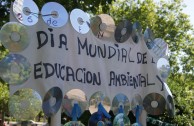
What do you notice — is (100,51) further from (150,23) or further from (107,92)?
(150,23)

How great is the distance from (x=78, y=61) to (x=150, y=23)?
13522mm

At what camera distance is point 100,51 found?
4055 millimetres

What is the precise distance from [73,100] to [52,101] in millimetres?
391

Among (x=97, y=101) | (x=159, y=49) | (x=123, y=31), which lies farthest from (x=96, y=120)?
(x=159, y=49)

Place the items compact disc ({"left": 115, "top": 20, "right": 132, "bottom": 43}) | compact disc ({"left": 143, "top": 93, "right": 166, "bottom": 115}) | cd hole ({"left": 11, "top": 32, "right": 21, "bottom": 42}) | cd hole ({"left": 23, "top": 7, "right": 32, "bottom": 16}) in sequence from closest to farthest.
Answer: cd hole ({"left": 11, "top": 32, "right": 21, "bottom": 42}) < cd hole ({"left": 23, "top": 7, "right": 32, "bottom": 16}) < compact disc ({"left": 115, "top": 20, "right": 132, "bottom": 43}) < compact disc ({"left": 143, "top": 93, "right": 166, "bottom": 115})

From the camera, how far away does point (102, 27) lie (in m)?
4.16

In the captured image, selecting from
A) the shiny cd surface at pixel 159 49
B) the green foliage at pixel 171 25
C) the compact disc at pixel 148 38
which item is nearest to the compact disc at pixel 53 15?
the compact disc at pixel 148 38

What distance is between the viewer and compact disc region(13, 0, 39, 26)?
3322 mm

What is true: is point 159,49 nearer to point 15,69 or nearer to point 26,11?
point 26,11

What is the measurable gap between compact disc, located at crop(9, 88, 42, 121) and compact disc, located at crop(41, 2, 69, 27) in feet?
2.53

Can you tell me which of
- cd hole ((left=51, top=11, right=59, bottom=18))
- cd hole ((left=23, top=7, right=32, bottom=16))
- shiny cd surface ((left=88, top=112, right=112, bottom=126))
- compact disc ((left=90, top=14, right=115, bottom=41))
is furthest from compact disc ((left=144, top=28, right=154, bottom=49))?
cd hole ((left=23, top=7, right=32, bottom=16))

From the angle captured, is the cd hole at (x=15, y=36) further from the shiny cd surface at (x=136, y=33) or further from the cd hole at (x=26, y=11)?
the shiny cd surface at (x=136, y=33)

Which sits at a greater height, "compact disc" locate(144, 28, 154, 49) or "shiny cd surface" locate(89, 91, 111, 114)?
"compact disc" locate(144, 28, 154, 49)

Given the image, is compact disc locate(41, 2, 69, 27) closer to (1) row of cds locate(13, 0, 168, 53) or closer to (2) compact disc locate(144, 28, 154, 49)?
(1) row of cds locate(13, 0, 168, 53)
